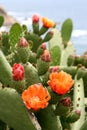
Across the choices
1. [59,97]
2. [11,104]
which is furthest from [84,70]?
[11,104]

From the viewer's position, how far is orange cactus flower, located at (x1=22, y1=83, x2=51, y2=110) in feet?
5.85

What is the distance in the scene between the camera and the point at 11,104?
6.07 ft

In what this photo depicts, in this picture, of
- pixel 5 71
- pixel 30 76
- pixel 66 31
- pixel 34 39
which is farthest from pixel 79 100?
pixel 66 31

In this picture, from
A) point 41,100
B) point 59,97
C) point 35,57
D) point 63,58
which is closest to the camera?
point 41,100

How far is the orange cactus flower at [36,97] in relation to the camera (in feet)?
5.85

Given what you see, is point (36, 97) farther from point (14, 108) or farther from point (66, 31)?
point (66, 31)

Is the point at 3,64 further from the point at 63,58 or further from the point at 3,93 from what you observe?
the point at 63,58

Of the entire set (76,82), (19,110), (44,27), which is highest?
(44,27)

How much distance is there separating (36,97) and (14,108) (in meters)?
0.12

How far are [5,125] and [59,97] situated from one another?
12.6 inches

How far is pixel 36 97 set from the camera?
5.87ft

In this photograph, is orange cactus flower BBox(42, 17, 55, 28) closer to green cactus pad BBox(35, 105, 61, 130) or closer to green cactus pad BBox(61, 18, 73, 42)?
green cactus pad BBox(61, 18, 73, 42)

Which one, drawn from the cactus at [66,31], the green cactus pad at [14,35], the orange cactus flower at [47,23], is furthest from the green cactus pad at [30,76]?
the cactus at [66,31]

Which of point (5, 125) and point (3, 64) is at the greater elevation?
point (3, 64)
